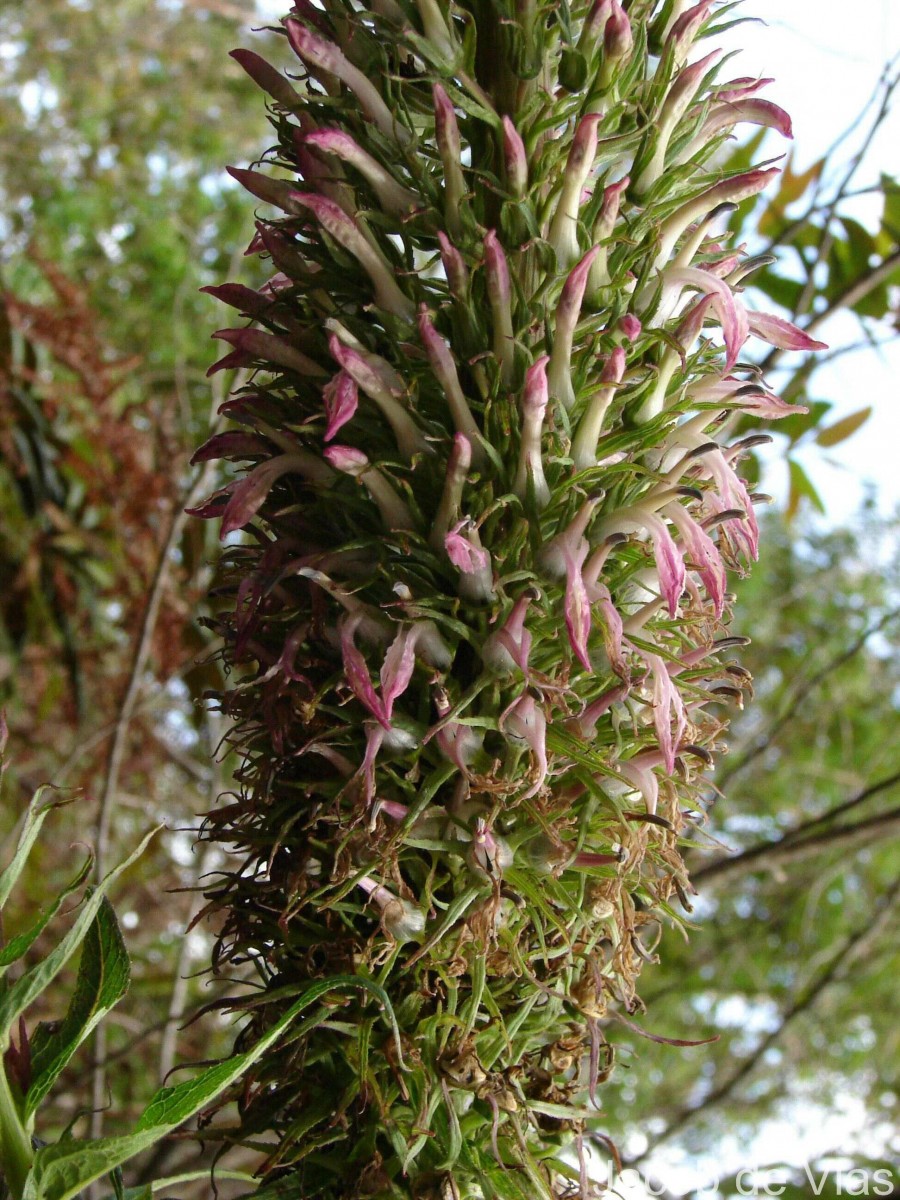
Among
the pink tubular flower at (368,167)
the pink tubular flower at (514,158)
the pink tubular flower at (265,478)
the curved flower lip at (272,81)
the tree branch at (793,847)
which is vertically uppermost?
the curved flower lip at (272,81)

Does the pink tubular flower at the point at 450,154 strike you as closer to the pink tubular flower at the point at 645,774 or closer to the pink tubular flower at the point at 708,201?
the pink tubular flower at the point at 708,201

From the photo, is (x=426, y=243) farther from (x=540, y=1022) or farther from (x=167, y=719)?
(x=167, y=719)

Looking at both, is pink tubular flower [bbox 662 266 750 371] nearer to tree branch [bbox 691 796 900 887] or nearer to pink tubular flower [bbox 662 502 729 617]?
pink tubular flower [bbox 662 502 729 617]

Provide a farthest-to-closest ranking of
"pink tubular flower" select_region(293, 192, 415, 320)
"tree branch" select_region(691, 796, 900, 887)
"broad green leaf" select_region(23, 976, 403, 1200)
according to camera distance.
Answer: "tree branch" select_region(691, 796, 900, 887), "pink tubular flower" select_region(293, 192, 415, 320), "broad green leaf" select_region(23, 976, 403, 1200)

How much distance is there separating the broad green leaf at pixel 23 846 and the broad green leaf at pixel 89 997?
0.13ft

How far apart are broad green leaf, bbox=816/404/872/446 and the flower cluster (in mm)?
651

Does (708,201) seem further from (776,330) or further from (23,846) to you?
(23,846)

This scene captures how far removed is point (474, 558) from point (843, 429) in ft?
2.67

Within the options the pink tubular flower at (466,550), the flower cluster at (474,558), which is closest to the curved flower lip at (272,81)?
the flower cluster at (474,558)

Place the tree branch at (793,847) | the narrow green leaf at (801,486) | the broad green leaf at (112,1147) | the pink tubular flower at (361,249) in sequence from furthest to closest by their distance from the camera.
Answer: the narrow green leaf at (801,486) → the tree branch at (793,847) → the pink tubular flower at (361,249) → the broad green leaf at (112,1147)

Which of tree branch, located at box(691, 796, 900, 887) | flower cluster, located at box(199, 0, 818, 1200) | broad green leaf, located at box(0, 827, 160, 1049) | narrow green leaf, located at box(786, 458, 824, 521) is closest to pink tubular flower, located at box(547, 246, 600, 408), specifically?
flower cluster, located at box(199, 0, 818, 1200)

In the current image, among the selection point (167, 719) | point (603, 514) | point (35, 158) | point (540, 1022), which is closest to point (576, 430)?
point (603, 514)

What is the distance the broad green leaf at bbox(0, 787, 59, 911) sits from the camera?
40cm

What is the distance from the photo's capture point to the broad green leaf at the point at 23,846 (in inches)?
15.6
